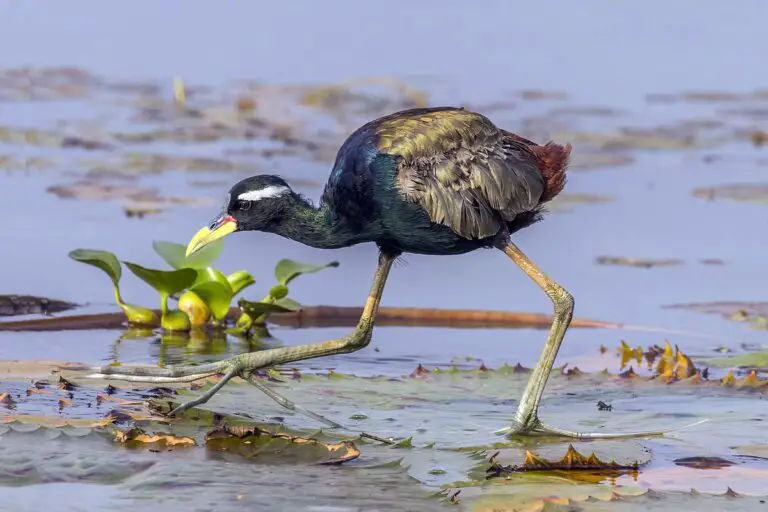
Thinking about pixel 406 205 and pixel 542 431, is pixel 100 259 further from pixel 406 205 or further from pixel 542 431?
pixel 542 431

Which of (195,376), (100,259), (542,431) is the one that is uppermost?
(100,259)

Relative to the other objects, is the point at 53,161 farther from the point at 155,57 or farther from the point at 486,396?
the point at 486,396

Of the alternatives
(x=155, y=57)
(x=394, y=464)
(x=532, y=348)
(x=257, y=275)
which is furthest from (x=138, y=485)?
(x=155, y=57)

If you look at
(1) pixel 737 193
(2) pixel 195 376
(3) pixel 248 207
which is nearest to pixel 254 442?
(2) pixel 195 376

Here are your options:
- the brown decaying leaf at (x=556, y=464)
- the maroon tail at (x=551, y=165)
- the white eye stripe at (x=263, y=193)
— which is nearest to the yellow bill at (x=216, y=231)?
the white eye stripe at (x=263, y=193)

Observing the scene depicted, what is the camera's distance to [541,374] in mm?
6977

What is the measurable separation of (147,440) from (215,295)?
226 centimetres

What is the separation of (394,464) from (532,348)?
8.58 ft

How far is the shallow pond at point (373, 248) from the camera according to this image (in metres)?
5.90

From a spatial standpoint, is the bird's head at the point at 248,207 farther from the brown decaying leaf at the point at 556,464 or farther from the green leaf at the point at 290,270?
the brown decaying leaf at the point at 556,464

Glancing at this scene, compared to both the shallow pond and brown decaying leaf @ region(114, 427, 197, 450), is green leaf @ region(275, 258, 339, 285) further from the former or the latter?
brown decaying leaf @ region(114, 427, 197, 450)

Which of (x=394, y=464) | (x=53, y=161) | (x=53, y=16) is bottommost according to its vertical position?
(x=394, y=464)

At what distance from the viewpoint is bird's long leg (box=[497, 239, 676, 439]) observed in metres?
6.70

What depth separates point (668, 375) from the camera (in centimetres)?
761
